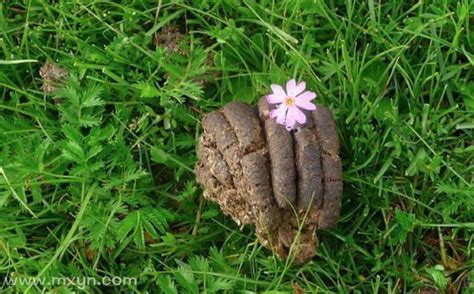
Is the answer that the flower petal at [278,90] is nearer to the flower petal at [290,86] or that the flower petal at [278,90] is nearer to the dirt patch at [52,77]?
the flower petal at [290,86]

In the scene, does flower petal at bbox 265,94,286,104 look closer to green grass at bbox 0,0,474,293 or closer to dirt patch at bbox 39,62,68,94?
green grass at bbox 0,0,474,293

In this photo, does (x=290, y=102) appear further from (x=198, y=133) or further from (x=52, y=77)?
(x=52, y=77)

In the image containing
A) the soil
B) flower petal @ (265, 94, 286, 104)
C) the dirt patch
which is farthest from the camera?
the dirt patch

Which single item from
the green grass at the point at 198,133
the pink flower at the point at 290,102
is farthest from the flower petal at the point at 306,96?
the green grass at the point at 198,133

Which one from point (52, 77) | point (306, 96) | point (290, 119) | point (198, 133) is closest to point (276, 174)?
point (290, 119)

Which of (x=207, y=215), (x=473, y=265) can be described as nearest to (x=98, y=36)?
(x=207, y=215)

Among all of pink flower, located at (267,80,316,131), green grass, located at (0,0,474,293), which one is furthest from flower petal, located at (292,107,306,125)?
green grass, located at (0,0,474,293)
